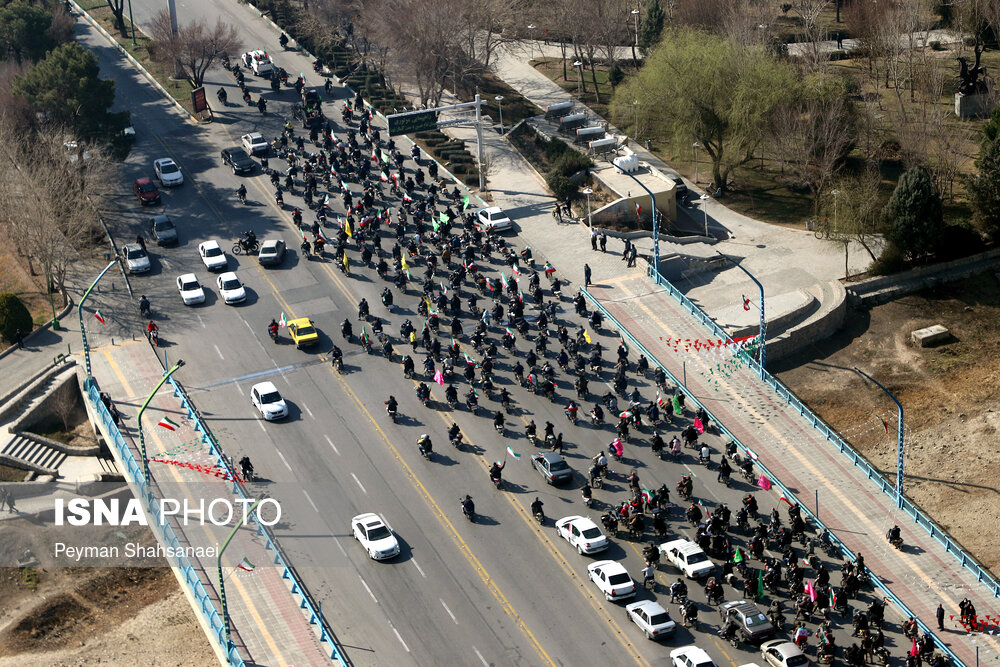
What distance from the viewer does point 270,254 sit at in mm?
77812

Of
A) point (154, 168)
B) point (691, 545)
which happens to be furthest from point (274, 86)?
point (691, 545)

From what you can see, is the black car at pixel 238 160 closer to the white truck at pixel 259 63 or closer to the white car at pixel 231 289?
the white car at pixel 231 289

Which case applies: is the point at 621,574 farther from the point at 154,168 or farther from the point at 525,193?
the point at 154,168

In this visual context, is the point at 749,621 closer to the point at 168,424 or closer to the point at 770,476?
the point at 770,476

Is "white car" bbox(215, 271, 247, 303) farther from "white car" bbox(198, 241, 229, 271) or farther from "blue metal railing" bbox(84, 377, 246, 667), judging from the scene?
"blue metal railing" bbox(84, 377, 246, 667)

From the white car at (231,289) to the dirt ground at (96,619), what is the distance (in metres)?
17.8

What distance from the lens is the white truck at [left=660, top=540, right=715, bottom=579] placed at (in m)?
52.4

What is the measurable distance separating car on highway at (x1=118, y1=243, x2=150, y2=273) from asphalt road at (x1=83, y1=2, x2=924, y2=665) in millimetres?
940

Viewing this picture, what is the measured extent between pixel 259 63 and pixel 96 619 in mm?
58791

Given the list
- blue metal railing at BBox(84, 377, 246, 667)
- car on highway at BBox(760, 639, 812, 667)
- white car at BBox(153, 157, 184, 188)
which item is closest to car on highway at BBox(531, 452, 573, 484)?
car on highway at BBox(760, 639, 812, 667)

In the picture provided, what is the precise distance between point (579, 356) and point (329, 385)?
12.6m

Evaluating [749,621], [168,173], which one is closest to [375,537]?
[749,621]

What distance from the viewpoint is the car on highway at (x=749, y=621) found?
49.2 metres

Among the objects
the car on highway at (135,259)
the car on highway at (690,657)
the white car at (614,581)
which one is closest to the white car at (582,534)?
the white car at (614,581)
